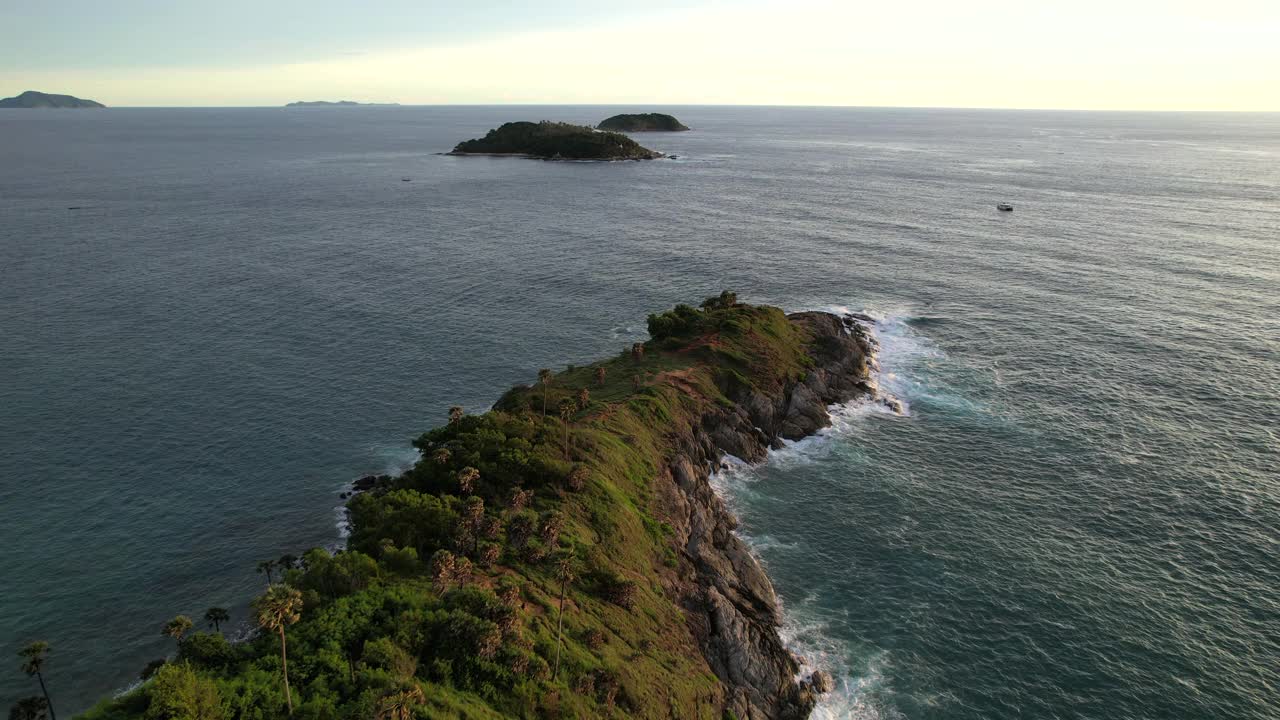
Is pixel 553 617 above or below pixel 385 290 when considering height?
below

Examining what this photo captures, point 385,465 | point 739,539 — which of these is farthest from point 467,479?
point 739,539

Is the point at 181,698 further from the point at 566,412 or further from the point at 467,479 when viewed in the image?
the point at 566,412

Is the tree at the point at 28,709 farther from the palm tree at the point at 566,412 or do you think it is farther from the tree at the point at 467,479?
the palm tree at the point at 566,412

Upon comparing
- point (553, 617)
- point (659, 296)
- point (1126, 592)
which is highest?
point (659, 296)

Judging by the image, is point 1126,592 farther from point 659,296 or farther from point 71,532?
point 71,532

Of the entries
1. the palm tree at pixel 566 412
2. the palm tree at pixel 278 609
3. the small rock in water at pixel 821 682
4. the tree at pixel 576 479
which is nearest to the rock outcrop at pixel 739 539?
the small rock in water at pixel 821 682

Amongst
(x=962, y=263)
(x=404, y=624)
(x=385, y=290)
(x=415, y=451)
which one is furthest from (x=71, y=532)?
(x=962, y=263)

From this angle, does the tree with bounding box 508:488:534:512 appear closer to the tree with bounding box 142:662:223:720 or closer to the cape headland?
the cape headland

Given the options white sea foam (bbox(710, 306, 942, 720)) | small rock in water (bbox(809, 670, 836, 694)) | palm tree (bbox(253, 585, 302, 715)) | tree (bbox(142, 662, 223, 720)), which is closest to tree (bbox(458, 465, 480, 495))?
palm tree (bbox(253, 585, 302, 715))
